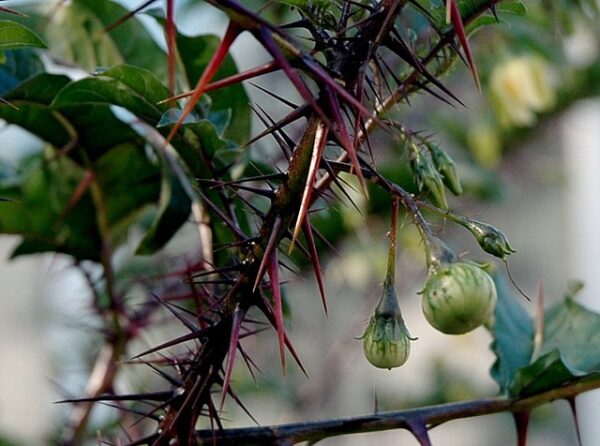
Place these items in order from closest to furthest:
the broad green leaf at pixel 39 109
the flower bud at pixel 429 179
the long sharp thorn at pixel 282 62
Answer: the long sharp thorn at pixel 282 62, the flower bud at pixel 429 179, the broad green leaf at pixel 39 109

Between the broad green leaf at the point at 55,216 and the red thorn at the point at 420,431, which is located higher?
the broad green leaf at the point at 55,216

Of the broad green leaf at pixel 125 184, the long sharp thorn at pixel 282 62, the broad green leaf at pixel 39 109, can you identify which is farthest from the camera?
the broad green leaf at pixel 125 184

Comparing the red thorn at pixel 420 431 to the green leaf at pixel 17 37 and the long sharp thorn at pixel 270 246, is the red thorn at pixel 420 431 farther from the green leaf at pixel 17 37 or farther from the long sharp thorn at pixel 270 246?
the green leaf at pixel 17 37

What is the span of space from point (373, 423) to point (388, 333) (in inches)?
3.5

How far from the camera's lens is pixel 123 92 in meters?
0.55

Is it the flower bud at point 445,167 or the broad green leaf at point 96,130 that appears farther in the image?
the broad green leaf at point 96,130

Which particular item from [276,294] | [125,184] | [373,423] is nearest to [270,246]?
[276,294]

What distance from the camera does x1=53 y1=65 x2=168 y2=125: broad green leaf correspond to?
0.54 metres

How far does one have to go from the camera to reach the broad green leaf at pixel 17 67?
0.62m

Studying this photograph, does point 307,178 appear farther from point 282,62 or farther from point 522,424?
point 522,424

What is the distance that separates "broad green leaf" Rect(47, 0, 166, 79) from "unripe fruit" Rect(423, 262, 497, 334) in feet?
1.30

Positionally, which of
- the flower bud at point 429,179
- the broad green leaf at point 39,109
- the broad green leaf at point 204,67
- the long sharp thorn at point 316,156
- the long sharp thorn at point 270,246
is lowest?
the long sharp thorn at point 270,246

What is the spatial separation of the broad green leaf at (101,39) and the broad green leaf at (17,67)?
9cm

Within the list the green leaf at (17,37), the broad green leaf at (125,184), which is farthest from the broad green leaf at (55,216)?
the green leaf at (17,37)
